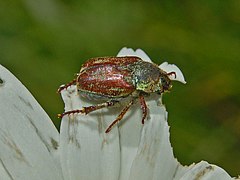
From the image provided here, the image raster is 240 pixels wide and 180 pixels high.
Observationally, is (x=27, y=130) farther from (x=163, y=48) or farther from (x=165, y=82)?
(x=163, y=48)

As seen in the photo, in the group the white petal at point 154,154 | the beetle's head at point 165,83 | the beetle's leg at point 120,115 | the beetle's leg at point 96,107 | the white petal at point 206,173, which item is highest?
the beetle's head at point 165,83

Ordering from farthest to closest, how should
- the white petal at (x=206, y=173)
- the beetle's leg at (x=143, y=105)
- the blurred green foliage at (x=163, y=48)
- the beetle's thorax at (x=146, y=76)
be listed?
the blurred green foliage at (x=163, y=48)
the beetle's thorax at (x=146, y=76)
the beetle's leg at (x=143, y=105)
the white petal at (x=206, y=173)

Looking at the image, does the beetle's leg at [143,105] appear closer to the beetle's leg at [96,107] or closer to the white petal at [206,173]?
the beetle's leg at [96,107]

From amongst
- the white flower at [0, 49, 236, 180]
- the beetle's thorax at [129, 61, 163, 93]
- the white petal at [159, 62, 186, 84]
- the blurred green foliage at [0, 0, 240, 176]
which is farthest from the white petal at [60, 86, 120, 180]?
the blurred green foliage at [0, 0, 240, 176]

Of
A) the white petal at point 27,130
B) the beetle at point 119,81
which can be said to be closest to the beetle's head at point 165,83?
the beetle at point 119,81

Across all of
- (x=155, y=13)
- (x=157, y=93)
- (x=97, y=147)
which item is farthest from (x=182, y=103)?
(x=97, y=147)

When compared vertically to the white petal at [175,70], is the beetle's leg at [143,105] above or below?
below

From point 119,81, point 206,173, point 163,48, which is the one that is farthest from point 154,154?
point 163,48

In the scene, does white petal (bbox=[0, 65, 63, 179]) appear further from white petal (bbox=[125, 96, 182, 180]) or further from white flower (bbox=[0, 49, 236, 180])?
white petal (bbox=[125, 96, 182, 180])
